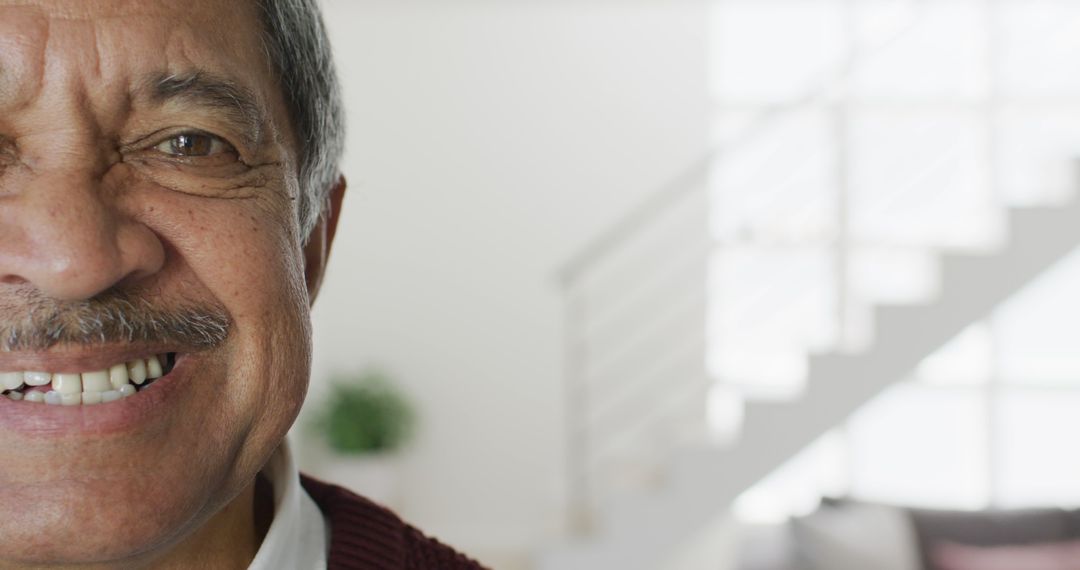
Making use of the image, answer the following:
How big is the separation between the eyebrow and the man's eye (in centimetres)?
2

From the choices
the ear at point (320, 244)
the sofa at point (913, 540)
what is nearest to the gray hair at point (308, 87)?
the ear at point (320, 244)

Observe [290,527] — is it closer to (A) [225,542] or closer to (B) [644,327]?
(A) [225,542]

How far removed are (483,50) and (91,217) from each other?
589 centimetres

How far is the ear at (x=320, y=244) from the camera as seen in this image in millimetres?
1135

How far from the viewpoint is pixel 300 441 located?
667cm

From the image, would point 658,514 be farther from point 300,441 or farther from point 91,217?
point 91,217

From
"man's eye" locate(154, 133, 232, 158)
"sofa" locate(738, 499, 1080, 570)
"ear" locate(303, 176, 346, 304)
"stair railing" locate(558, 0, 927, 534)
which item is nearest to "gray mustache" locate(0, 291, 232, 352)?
"man's eye" locate(154, 133, 232, 158)

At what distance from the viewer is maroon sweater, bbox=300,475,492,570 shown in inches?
41.9

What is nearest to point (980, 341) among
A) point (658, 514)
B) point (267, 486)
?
point (658, 514)

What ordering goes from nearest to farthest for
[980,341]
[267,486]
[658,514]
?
[267,486], [658,514], [980,341]

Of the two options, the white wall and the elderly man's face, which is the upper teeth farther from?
the white wall

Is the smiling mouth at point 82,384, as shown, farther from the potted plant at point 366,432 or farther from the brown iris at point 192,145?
the potted plant at point 366,432

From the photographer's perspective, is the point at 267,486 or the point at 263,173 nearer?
the point at 263,173

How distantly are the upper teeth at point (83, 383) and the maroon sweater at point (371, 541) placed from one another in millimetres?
313
